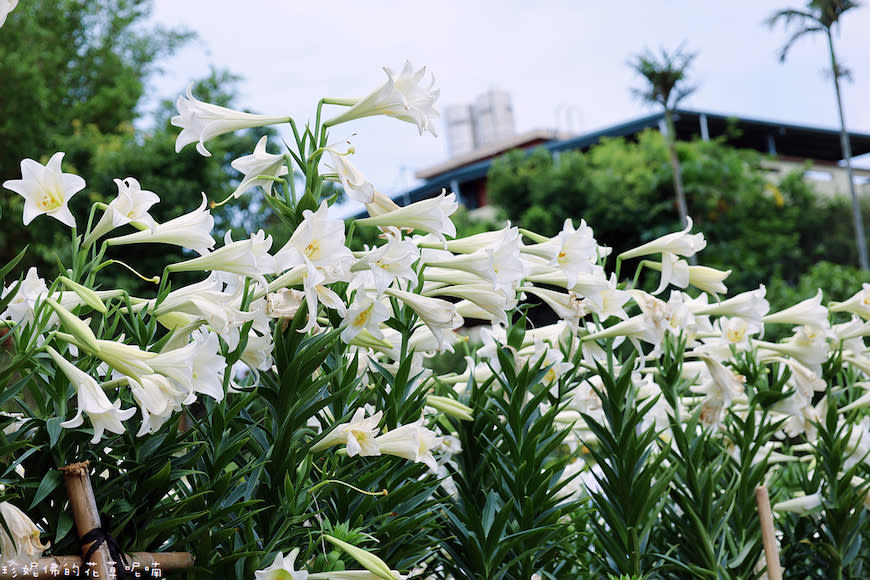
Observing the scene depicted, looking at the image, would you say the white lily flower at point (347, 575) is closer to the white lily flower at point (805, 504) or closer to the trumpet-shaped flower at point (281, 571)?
the trumpet-shaped flower at point (281, 571)

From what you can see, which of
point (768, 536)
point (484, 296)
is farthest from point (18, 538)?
point (768, 536)

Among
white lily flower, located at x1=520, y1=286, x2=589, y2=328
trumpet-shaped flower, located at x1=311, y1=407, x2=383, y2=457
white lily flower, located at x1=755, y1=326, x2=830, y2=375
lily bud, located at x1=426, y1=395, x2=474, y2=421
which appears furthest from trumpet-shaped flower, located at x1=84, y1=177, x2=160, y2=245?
white lily flower, located at x1=755, y1=326, x2=830, y2=375

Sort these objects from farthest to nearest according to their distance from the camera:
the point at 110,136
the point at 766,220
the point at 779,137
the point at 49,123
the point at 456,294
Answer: the point at 779,137 < the point at 766,220 < the point at 49,123 < the point at 110,136 < the point at 456,294

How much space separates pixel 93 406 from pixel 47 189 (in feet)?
1.44

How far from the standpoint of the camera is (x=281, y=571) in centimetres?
151

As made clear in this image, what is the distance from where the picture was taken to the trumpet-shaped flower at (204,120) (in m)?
1.81

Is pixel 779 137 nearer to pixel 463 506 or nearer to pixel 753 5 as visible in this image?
pixel 753 5

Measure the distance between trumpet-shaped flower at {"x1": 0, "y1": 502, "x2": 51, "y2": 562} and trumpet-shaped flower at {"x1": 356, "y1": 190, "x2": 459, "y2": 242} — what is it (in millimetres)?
763

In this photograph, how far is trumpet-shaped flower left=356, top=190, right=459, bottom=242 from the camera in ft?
5.70

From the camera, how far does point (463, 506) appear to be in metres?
2.14

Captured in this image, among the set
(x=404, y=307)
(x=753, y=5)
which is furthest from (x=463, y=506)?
(x=753, y=5)

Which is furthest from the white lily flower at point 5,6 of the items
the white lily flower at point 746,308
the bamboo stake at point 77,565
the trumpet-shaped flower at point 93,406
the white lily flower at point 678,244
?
the white lily flower at point 746,308

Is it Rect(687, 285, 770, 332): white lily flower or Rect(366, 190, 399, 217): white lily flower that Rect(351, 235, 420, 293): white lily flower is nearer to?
Rect(366, 190, 399, 217): white lily flower

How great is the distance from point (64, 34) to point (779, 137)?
21943mm
